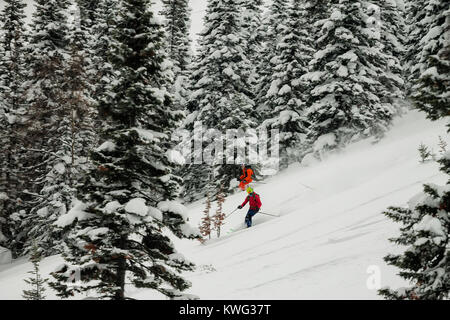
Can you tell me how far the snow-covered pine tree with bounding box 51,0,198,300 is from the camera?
264 inches

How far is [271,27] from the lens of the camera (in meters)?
31.5

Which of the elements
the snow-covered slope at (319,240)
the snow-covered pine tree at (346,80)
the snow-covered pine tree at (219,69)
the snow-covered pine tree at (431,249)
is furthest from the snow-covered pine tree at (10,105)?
the snow-covered pine tree at (431,249)

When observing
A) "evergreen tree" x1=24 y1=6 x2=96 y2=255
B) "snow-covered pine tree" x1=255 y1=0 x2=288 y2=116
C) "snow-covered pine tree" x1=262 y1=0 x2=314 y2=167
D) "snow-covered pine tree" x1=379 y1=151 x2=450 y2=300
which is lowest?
"snow-covered pine tree" x1=379 y1=151 x2=450 y2=300

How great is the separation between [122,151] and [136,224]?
1.60 m

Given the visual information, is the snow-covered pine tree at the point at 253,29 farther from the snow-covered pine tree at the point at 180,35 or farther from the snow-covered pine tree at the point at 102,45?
the snow-covered pine tree at the point at 102,45

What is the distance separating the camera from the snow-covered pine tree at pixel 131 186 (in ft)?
22.0

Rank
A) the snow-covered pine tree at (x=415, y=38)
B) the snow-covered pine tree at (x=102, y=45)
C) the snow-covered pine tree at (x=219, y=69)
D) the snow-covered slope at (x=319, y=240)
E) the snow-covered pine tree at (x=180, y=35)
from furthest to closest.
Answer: the snow-covered pine tree at (x=180, y=35)
the snow-covered pine tree at (x=219, y=69)
the snow-covered pine tree at (x=102, y=45)
the snow-covered pine tree at (x=415, y=38)
the snow-covered slope at (x=319, y=240)

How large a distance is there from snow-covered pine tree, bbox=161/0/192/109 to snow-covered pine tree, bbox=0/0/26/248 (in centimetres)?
1240

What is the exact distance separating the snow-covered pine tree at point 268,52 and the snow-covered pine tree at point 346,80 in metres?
8.59

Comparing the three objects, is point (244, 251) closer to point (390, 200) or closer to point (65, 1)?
point (390, 200)

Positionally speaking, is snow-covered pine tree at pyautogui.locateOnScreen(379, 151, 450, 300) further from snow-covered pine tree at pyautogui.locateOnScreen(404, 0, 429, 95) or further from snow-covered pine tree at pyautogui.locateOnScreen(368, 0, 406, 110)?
snow-covered pine tree at pyautogui.locateOnScreen(404, 0, 429, 95)

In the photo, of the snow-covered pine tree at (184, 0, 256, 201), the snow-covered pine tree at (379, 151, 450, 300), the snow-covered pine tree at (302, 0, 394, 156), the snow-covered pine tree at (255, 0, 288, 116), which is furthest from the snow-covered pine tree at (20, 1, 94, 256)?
the snow-covered pine tree at (379, 151, 450, 300)

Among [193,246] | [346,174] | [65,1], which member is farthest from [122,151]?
[65,1]

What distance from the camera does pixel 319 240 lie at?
9.62 metres
